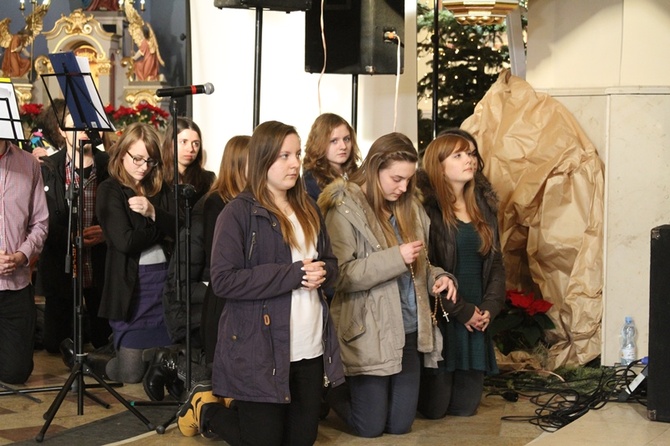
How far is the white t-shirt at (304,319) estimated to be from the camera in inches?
166

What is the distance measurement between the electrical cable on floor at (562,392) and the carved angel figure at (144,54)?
7.45 metres

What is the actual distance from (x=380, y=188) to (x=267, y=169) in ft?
2.35

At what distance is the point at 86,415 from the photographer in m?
5.02

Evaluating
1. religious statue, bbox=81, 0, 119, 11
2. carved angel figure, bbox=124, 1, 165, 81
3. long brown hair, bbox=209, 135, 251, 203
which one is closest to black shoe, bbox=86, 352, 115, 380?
long brown hair, bbox=209, 135, 251, 203

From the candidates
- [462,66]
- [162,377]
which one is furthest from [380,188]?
[462,66]

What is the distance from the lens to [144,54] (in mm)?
12250

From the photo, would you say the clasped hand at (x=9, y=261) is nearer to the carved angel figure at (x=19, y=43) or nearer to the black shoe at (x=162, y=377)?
the black shoe at (x=162, y=377)

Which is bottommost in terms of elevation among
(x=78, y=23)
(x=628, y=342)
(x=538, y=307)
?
(x=628, y=342)

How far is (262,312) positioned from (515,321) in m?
2.15

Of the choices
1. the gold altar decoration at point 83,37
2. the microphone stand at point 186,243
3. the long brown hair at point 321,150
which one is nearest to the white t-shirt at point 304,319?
the microphone stand at point 186,243

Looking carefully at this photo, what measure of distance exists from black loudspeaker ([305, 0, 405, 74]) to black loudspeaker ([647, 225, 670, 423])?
227 centimetres

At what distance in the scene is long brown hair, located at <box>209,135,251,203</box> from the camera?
4949 millimetres

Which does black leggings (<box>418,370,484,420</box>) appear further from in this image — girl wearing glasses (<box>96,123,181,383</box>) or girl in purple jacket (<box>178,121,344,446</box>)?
girl wearing glasses (<box>96,123,181,383</box>)

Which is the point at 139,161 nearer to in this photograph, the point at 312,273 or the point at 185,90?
the point at 185,90
